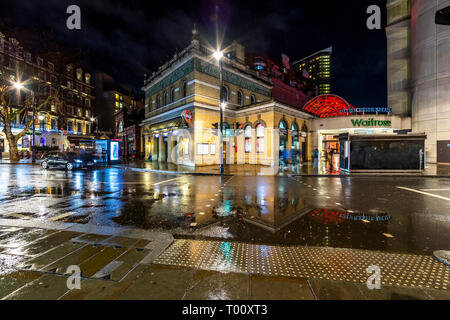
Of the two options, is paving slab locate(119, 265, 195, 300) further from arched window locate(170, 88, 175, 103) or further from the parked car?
arched window locate(170, 88, 175, 103)

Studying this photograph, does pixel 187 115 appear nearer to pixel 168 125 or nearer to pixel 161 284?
pixel 168 125

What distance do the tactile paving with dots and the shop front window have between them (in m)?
20.1

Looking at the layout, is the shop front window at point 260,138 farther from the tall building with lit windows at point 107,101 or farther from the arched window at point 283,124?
the tall building with lit windows at point 107,101

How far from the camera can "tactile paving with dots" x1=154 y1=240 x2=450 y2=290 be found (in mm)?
2635

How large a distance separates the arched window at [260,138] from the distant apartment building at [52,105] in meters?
25.5

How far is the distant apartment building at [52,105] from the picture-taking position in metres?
35.9

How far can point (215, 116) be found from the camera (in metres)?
23.5

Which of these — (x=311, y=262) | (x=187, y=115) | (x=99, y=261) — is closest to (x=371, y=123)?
(x=187, y=115)

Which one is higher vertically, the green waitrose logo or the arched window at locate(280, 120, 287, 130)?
the green waitrose logo

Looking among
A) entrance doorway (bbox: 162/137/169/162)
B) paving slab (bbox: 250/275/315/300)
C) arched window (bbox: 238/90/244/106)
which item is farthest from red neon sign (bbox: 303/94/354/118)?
paving slab (bbox: 250/275/315/300)

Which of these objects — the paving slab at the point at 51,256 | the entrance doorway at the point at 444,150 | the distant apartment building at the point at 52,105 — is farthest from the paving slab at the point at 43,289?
the entrance doorway at the point at 444,150

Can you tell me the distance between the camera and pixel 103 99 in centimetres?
6116
